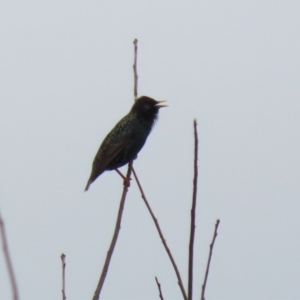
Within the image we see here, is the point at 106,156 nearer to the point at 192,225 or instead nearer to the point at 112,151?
the point at 112,151

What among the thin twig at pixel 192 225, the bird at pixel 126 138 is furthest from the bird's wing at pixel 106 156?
the thin twig at pixel 192 225

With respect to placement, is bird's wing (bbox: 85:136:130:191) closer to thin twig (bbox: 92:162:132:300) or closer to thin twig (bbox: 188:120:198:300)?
thin twig (bbox: 92:162:132:300)

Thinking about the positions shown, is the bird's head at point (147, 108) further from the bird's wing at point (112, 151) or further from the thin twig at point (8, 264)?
the thin twig at point (8, 264)

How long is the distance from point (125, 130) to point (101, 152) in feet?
1.49

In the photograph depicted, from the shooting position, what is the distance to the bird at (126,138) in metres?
9.06

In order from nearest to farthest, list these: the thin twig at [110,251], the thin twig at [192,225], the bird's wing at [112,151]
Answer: the thin twig at [192,225], the thin twig at [110,251], the bird's wing at [112,151]

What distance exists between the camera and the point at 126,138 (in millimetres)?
9141

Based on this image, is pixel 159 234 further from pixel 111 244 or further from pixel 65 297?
pixel 65 297

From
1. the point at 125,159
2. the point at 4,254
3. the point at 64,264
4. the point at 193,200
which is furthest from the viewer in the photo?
the point at 125,159

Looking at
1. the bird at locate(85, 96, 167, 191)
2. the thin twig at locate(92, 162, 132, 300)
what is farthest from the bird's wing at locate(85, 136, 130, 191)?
the thin twig at locate(92, 162, 132, 300)

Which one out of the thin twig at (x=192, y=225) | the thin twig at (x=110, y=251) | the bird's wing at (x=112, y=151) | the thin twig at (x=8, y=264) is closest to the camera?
the thin twig at (x=8, y=264)

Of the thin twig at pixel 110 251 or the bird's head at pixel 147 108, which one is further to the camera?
the bird's head at pixel 147 108

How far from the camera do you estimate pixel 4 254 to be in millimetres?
2656

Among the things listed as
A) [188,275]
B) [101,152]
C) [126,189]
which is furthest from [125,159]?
[188,275]
